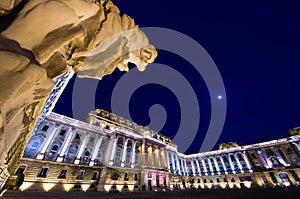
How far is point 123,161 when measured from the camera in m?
28.4

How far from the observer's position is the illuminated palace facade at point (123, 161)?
2014cm

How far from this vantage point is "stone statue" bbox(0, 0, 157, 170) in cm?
141

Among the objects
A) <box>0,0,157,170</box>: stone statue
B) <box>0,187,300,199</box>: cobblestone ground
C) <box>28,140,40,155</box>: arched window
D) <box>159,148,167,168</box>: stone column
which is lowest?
<box>0,187,300,199</box>: cobblestone ground

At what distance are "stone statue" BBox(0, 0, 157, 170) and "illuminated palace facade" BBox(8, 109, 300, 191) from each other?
20.2 metres

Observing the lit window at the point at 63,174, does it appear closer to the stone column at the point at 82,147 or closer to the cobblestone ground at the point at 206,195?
the stone column at the point at 82,147

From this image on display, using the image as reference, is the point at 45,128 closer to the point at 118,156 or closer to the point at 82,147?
the point at 82,147

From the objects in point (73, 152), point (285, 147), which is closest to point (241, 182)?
point (285, 147)

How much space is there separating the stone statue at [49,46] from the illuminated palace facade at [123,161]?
20172 mm

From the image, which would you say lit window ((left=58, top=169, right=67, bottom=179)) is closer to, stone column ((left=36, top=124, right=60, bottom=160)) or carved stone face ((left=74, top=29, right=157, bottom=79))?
stone column ((left=36, top=124, right=60, bottom=160))

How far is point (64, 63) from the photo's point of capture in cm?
256

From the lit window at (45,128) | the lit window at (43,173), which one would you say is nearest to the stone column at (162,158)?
the lit window at (43,173)

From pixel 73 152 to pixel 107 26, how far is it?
2781cm

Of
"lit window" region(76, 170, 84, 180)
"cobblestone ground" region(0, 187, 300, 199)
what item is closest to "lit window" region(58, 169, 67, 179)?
"lit window" region(76, 170, 84, 180)

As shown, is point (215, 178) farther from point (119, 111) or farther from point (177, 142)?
point (119, 111)
